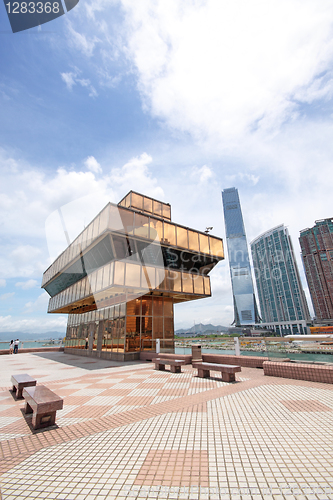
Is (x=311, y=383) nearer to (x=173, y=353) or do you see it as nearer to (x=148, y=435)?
(x=148, y=435)

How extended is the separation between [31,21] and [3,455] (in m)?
10.9

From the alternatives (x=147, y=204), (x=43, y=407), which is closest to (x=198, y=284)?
(x=147, y=204)

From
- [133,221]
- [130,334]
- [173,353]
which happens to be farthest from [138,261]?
[173,353]

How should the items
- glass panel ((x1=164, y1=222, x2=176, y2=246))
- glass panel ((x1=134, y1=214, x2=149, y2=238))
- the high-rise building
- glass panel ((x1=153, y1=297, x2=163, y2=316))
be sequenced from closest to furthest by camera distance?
glass panel ((x1=134, y1=214, x2=149, y2=238)) < glass panel ((x1=164, y1=222, x2=176, y2=246)) < glass panel ((x1=153, y1=297, x2=163, y2=316)) < the high-rise building

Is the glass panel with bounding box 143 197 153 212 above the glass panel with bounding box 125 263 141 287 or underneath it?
above

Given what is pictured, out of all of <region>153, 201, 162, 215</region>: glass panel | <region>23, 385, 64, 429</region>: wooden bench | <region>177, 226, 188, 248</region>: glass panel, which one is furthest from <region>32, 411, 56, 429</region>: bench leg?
<region>153, 201, 162, 215</region>: glass panel

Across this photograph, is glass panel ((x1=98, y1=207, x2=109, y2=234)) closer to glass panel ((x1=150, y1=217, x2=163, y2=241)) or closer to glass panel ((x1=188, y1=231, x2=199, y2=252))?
glass panel ((x1=150, y1=217, x2=163, y2=241))

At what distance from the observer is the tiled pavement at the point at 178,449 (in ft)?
8.57

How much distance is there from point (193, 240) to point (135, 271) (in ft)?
21.6

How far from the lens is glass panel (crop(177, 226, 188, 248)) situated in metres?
19.2

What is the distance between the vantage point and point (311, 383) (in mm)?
7145

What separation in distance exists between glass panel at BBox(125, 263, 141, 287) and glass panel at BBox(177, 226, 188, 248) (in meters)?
4.57

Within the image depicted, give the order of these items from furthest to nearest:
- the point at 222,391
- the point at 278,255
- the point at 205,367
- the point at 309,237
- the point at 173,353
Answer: the point at 278,255 < the point at 309,237 < the point at 173,353 < the point at 205,367 < the point at 222,391

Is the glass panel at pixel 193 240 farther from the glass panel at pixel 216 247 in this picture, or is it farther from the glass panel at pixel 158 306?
the glass panel at pixel 158 306
